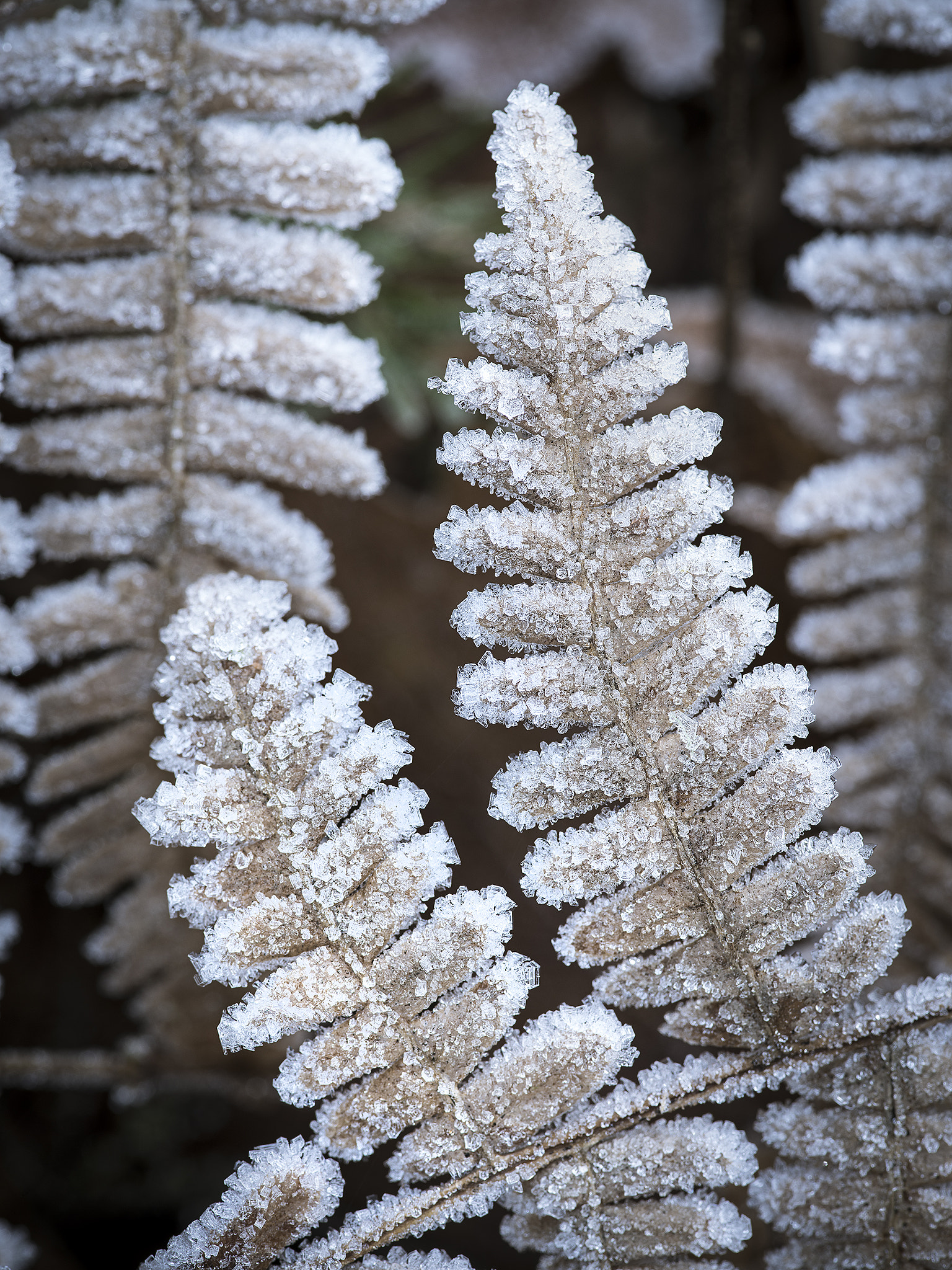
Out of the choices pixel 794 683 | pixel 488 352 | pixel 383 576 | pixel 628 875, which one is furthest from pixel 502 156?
pixel 383 576

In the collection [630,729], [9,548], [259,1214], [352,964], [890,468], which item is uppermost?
[890,468]

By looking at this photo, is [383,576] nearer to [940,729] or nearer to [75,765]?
[75,765]

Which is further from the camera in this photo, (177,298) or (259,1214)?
(177,298)

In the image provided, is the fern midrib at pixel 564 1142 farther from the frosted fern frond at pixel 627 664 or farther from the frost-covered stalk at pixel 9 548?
the frost-covered stalk at pixel 9 548

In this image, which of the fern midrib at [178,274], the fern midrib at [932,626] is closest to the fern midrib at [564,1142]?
the fern midrib at [932,626]

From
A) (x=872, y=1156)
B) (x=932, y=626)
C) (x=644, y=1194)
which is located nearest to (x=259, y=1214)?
(x=644, y=1194)

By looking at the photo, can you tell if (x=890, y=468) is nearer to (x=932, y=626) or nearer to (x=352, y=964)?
(x=932, y=626)
